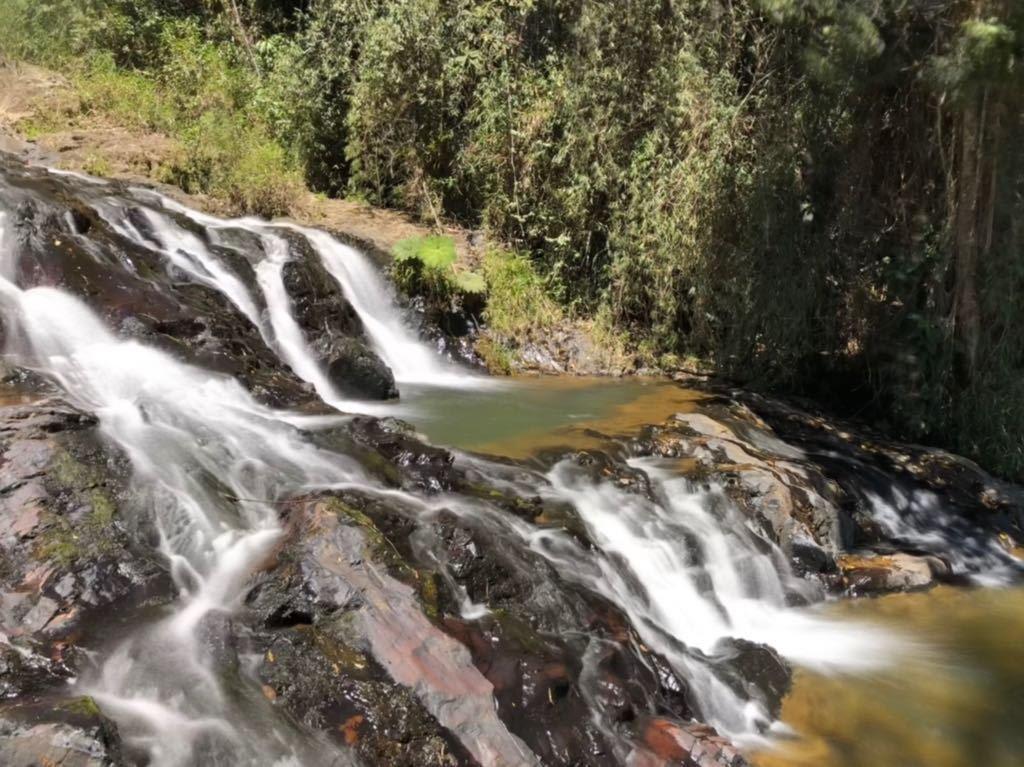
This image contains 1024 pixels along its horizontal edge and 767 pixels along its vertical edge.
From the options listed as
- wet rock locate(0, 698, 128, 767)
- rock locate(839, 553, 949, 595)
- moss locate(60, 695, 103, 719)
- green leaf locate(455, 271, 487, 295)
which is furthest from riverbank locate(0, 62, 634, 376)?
wet rock locate(0, 698, 128, 767)

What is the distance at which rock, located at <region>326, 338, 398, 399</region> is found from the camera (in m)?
8.66

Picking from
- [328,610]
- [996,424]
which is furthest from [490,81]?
[328,610]

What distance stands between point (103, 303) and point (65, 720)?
4.97 meters

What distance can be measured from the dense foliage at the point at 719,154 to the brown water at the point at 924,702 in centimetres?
328

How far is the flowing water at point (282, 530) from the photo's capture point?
11.8 ft

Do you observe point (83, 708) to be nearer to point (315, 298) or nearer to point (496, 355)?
point (315, 298)

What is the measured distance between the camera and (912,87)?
314 inches

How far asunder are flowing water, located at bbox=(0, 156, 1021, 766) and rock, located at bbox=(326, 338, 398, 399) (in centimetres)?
13

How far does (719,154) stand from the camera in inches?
403

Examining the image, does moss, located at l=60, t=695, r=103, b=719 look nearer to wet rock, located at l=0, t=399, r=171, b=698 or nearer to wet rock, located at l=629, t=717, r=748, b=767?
wet rock, located at l=0, t=399, r=171, b=698

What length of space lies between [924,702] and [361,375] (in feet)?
19.0

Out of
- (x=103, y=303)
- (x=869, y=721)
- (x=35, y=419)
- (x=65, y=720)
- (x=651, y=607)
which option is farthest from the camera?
Answer: (x=103, y=303)

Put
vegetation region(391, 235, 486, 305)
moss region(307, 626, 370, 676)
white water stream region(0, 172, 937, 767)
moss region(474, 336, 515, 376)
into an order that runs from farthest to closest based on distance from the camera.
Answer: vegetation region(391, 235, 486, 305)
moss region(474, 336, 515, 376)
moss region(307, 626, 370, 676)
white water stream region(0, 172, 937, 767)

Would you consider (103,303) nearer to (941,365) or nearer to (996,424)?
(941,365)
